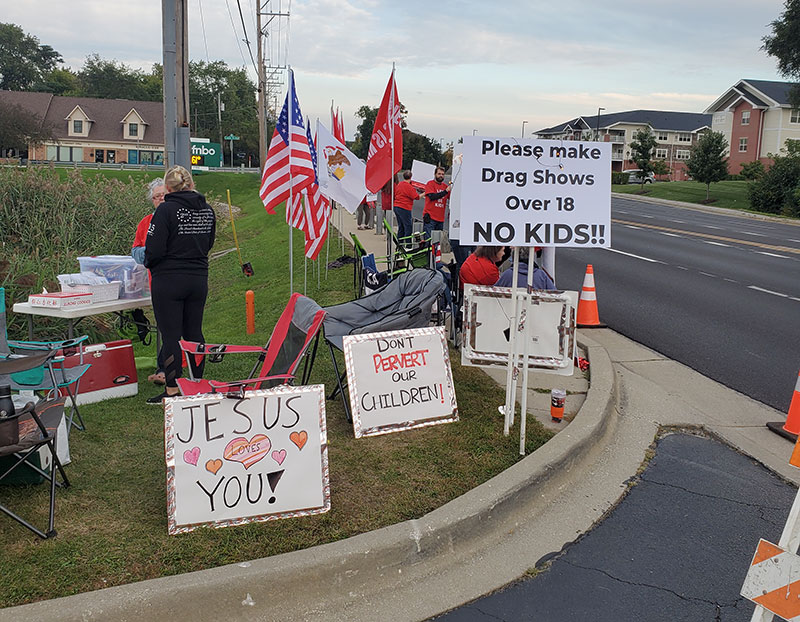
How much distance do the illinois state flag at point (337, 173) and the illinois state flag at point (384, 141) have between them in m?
1.26

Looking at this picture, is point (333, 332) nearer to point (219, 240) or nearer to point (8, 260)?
point (8, 260)

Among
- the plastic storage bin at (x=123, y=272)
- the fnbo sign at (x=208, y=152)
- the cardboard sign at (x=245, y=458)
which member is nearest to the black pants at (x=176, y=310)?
the plastic storage bin at (x=123, y=272)

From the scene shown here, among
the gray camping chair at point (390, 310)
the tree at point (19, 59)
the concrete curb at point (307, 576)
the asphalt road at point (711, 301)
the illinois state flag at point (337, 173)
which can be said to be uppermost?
the tree at point (19, 59)

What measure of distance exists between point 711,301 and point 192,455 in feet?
32.6

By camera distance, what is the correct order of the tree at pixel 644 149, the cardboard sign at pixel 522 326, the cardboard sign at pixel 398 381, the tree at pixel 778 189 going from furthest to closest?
1. the tree at pixel 644 149
2. the tree at pixel 778 189
3. the cardboard sign at pixel 522 326
4. the cardboard sign at pixel 398 381

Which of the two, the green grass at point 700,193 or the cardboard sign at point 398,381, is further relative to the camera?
the green grass at point 700,193

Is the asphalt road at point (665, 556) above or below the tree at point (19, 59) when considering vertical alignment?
below

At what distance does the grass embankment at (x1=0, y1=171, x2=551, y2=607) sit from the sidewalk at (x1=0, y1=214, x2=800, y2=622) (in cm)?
17

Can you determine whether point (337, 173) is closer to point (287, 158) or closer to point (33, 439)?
point (287, 158)

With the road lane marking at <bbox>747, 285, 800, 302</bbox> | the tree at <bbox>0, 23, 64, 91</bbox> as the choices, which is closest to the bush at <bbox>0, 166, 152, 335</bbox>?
the road lane marking at <bbox>747, 285, 800, 302</bbox>

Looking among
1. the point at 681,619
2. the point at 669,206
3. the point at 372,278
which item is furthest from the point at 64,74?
the point at 681,619

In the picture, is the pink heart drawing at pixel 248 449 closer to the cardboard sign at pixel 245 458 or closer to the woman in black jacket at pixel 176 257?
the cardboard sign at pixel 245 458

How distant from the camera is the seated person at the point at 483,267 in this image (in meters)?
7.18

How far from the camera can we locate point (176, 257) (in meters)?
5.58
